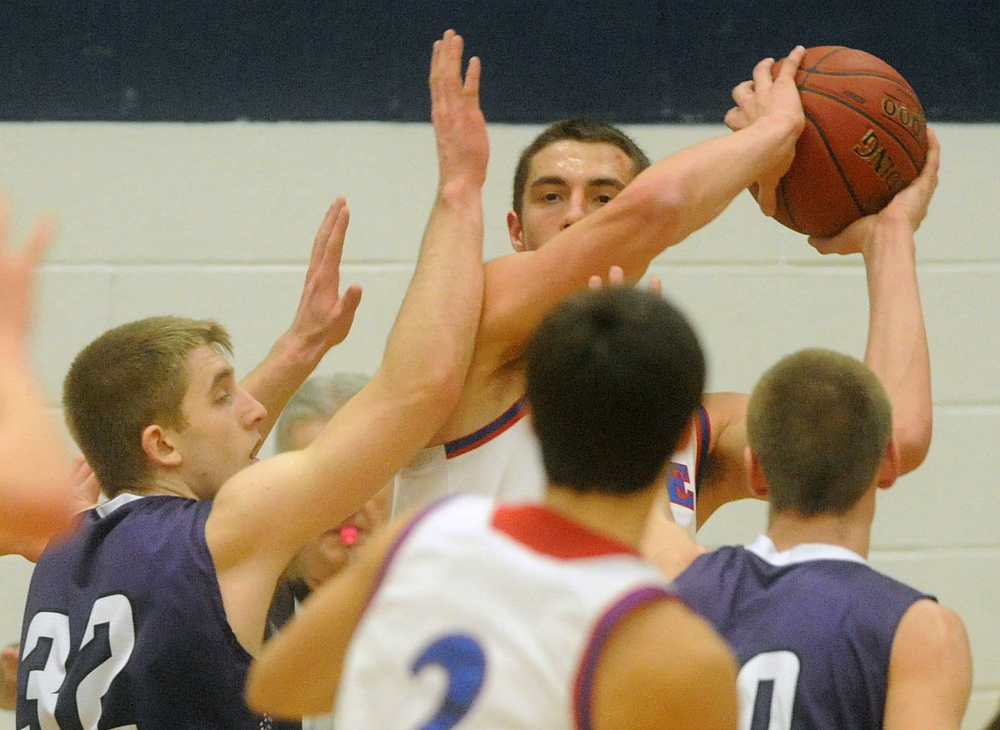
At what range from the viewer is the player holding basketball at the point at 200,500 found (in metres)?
1.92

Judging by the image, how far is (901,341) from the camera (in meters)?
2.25

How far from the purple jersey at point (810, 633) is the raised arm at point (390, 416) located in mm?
504

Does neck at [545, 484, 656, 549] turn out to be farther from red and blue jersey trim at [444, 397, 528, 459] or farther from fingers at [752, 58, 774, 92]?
fingers at [752, 58, 774, 92]

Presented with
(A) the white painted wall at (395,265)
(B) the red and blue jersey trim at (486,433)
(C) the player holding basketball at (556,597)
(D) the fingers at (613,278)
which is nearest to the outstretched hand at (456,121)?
(D) the fingers at (613,278)

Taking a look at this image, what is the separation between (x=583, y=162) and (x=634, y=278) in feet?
1.78

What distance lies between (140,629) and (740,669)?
0.94m

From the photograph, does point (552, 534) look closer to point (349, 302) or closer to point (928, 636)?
point (928, 636)

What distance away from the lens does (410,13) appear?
12.6 ft

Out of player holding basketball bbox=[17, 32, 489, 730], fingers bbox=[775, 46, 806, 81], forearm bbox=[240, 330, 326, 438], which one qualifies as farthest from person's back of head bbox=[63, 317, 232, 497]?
fingers bbox=[775, 46, 806, 81]

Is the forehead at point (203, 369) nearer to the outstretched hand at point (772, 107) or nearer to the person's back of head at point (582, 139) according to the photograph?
the person's back of head at point (582, 139)

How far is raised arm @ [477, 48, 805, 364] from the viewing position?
6.74 ft

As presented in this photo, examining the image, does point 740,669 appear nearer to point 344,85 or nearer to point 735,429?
point 735,429

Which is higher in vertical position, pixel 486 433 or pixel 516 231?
pixel 516 231

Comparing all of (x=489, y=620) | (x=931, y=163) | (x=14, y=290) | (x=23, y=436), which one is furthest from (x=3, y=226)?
(x=931, y=163)
